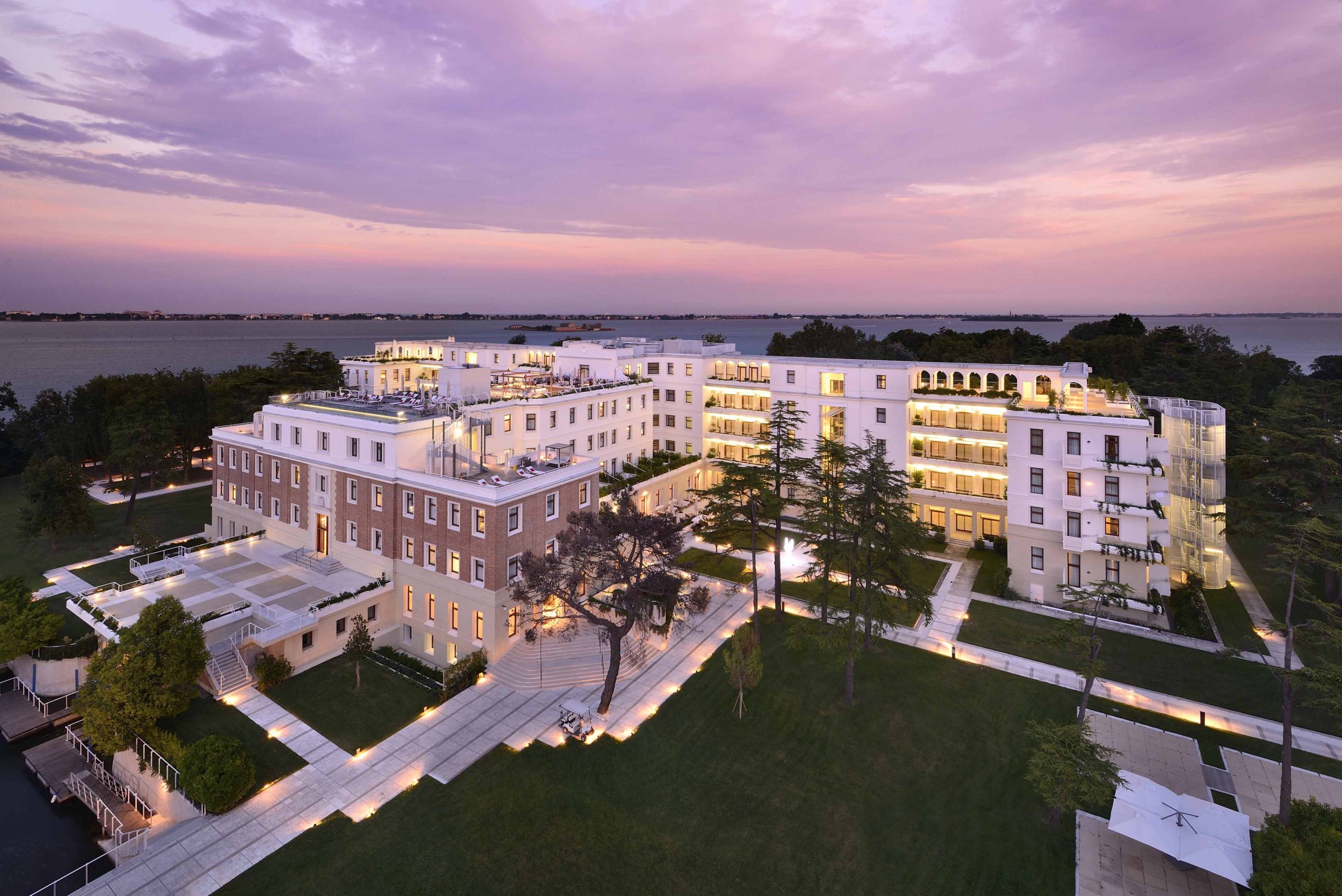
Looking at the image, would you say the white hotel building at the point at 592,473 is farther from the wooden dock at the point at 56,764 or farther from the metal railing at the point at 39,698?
the metal railing at the point at 39,698

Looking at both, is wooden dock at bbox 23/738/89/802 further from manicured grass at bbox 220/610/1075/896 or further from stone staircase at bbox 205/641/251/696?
manicured grass at bbox 220/610/1075/896

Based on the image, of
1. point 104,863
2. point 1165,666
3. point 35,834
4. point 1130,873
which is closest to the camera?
point 1130,873

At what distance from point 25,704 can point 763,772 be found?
35349 millimetres

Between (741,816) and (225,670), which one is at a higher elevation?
(225,670)

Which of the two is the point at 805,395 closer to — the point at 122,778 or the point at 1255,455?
the point at 1255,455

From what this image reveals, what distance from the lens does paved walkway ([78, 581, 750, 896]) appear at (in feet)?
59.8

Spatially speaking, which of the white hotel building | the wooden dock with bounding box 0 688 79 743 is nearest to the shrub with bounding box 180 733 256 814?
the white hotel building

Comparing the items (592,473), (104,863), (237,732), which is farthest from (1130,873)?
(104,863)

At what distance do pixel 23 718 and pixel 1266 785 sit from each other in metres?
51.3

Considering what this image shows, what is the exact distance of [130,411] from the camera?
5234 cm

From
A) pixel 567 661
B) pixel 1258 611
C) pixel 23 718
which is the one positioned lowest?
pixel 23 718

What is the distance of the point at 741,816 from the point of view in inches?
776

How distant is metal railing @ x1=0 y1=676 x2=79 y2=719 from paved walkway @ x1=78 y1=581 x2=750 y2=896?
1045 centimetres

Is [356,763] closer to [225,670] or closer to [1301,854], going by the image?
[225,670]
